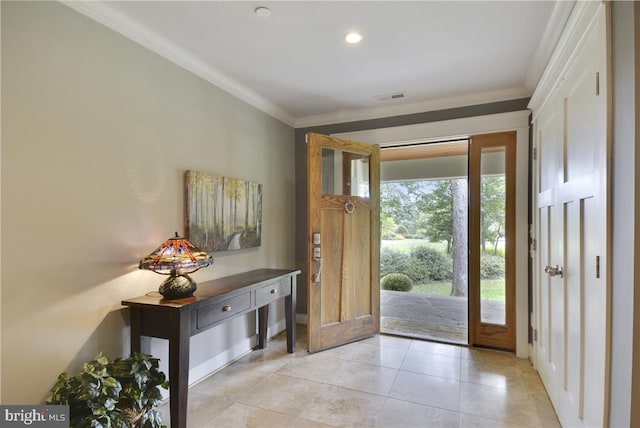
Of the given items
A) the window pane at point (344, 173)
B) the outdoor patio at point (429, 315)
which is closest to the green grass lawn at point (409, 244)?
the outdoor patio at point (429, 315)

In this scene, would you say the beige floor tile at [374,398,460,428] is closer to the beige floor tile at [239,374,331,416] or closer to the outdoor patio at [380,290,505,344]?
the beige floor tile at [239,374,331,416]

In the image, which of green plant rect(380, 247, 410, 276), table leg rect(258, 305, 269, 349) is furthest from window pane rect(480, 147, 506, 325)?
green plant rect(380, 247, 410, 276)

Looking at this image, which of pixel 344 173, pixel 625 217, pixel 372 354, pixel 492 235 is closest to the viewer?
pixel 625 217

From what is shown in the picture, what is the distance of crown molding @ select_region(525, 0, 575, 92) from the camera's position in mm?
1801

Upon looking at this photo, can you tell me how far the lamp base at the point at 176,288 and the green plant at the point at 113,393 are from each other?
1.22 ft

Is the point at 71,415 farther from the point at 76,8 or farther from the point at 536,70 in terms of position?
the point at 536,70

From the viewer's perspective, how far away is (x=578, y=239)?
1664 mm

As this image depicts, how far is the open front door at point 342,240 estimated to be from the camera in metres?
3.13

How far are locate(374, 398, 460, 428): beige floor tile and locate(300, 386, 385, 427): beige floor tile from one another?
6 cm

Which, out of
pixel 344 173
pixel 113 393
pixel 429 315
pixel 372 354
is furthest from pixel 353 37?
pixel 429 315

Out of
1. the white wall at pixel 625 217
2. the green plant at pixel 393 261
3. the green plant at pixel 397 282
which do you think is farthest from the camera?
the green plant at pixel 393 261

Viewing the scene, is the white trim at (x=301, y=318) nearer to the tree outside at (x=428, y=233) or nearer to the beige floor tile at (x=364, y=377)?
the beige floor tile at (x=364, y=377)

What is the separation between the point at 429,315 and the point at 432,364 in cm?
194

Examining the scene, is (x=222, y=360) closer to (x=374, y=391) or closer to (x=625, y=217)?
(x=374, y=391)
